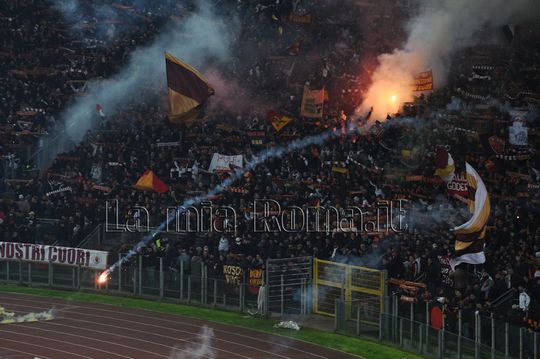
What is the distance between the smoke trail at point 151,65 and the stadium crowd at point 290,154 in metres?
0.54

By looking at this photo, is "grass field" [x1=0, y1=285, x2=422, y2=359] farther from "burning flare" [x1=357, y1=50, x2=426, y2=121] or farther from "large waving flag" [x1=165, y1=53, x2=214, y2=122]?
"burning flare" [x1=357, y1=50, x2=426, y2=121]

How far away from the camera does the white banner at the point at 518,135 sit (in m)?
27.6

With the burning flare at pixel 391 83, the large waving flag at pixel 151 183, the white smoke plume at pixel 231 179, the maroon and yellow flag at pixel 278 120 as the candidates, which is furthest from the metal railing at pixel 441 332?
the burning flare at pixel 391 83

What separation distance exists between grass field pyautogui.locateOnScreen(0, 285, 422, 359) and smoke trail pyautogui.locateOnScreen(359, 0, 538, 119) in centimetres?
1113

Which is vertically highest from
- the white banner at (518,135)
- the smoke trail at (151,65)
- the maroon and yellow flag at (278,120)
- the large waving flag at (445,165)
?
the smoke trail at (151,65)

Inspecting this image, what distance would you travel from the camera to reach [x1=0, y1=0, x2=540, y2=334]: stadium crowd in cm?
2322

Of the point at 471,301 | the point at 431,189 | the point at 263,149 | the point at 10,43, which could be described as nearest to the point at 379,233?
the point at 431,189

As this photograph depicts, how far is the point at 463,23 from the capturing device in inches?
1374

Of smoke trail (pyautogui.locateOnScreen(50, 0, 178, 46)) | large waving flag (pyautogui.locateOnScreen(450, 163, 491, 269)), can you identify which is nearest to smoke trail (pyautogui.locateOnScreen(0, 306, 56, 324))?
large waving flag (pyautogui.locateOnScreen(450, 163, 491, 269))

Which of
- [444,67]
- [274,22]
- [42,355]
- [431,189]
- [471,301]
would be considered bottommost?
[42,355]

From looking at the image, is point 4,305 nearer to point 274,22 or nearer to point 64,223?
A: point 64,223

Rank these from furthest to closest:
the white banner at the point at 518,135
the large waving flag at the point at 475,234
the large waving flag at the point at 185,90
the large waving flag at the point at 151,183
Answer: the large waving flag at the point at 185,90 < the large waving flag at the point at 151,183 < the white banner at the point at 518,135 < the large waving flag at the point at 475,234

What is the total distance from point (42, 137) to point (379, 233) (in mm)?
16508

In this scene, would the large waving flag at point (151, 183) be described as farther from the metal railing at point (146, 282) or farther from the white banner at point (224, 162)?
Answer: the metal railing at point (146, 282)
